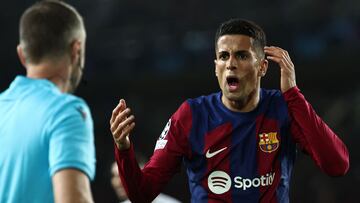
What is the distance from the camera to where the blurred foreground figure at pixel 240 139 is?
126 inches

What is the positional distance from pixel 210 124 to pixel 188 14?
849 centimetres

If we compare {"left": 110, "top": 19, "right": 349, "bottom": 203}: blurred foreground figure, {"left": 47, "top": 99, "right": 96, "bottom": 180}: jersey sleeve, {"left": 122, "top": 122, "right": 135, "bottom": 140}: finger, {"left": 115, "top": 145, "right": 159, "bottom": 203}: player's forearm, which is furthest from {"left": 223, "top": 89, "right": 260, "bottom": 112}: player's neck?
{"left": 47, "top": 99, "right": 96, "bottom": 180}: jersey sleeve

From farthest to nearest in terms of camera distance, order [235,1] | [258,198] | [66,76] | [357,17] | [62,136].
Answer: [235,1] → [357,17] → [258,198] → [66,76] → [62,136]

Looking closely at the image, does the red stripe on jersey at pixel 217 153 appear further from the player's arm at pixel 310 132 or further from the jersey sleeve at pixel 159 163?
the player's arm at pixel 310 132

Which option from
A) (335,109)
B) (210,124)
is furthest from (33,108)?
(335,109)

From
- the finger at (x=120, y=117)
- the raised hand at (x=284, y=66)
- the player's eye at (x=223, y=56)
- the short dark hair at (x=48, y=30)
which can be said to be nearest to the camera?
the short dark hair at (x=48, y=30)

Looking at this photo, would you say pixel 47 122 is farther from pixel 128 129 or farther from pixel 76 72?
pixel 128 129

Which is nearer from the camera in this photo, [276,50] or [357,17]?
[276,50]

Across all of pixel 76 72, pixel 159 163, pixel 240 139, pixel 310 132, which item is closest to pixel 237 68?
pixel 240 139

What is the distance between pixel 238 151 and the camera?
10.8 feet

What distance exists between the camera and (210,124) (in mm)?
3396

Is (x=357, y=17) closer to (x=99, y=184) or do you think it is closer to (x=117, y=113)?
(x=99, y=184)

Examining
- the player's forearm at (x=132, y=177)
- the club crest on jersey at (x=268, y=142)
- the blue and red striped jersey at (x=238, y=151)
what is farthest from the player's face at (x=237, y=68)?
the player's forearm at (x=132, y=177)

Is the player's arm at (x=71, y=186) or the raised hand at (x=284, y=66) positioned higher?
the raised hand at (x=284, y=66)
